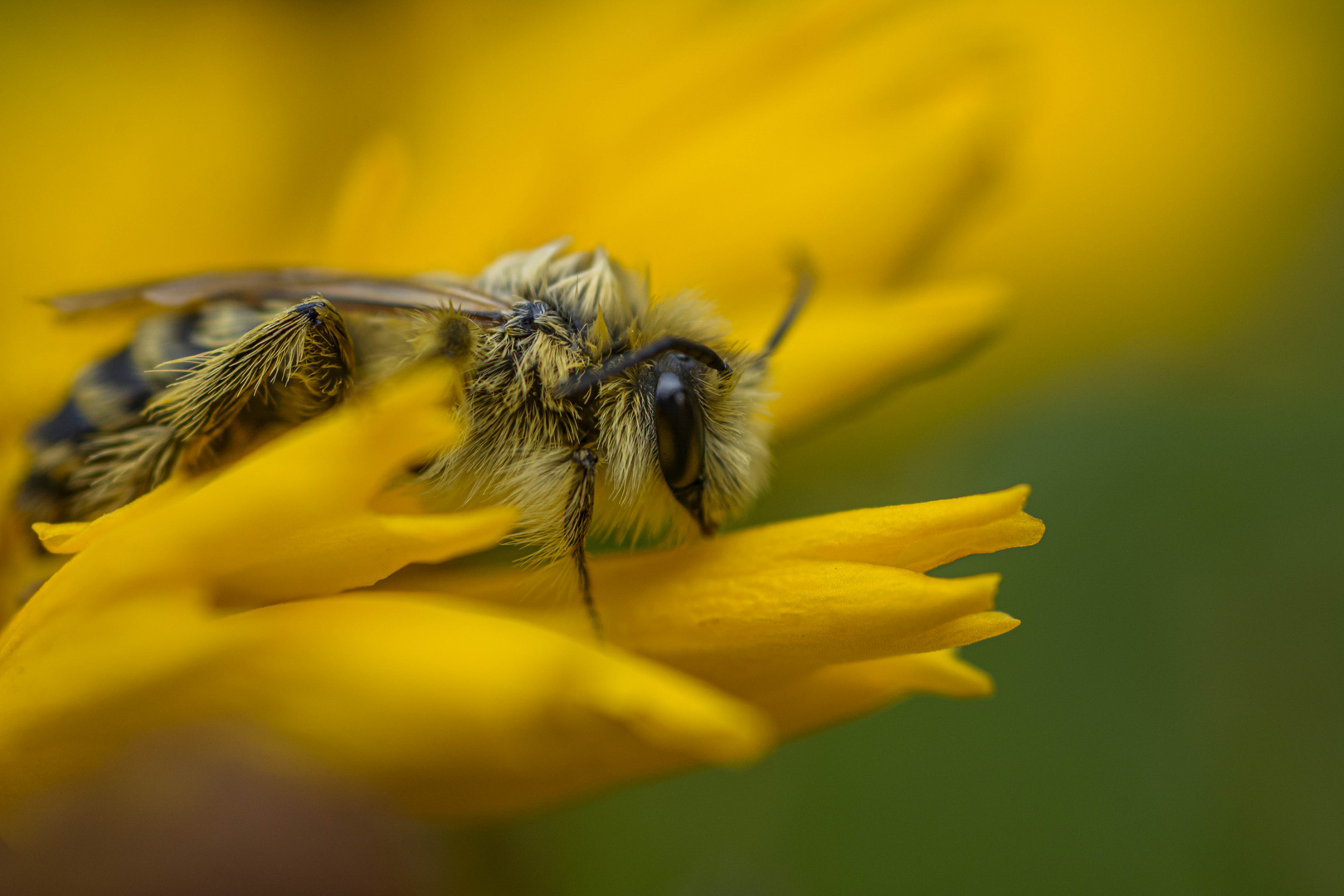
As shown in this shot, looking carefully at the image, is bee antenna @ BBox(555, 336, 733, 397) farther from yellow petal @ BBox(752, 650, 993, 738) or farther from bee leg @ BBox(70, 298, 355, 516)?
yellow petal @ BBox(752, 650, 993, 738)

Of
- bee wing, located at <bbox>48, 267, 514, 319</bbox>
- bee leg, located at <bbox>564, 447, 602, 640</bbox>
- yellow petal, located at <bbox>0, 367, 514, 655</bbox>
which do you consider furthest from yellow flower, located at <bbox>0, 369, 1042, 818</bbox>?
bee wing, located at <bbox>48, 267, 514, 319</bbox>

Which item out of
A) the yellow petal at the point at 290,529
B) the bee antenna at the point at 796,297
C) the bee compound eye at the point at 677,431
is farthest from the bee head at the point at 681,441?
the yellow petal at the point at 290,529

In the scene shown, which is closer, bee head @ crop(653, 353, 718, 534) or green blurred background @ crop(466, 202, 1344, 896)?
bee head @ crop(653, 353, 718, 534)

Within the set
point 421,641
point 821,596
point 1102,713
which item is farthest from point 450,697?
point 1102,713

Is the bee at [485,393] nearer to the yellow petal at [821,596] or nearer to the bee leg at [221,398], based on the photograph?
the bee leg at [221,398]

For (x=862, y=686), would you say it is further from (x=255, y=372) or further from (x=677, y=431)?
(x=255, y=372)

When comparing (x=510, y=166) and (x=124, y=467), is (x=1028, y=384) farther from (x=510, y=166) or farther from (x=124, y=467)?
(x=124, y=467)
